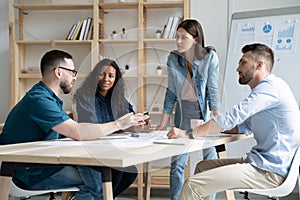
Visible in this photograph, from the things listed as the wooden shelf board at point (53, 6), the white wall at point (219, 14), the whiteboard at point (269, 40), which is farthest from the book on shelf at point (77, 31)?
the whiteboard at point (269, 40)

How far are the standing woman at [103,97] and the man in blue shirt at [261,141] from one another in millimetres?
588

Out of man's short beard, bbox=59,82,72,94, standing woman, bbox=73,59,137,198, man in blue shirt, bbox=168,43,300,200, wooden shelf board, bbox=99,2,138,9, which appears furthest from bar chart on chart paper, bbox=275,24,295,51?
man's short beard, bbox=59,82,72,94

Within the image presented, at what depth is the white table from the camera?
69.9 inches

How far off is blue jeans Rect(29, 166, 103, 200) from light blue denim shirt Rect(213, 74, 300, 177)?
2.15 feet

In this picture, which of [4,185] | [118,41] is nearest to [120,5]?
[118,41]

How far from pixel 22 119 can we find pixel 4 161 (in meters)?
0.47

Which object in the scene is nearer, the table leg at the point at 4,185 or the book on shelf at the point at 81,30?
the table leg at the point at 4,185

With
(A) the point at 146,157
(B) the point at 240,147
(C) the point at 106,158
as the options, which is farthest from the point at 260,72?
(B) the point at 240,147

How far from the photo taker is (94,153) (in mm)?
1884

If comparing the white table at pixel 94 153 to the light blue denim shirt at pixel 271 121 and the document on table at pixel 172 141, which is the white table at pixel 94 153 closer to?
the document on table at pixel 172 141

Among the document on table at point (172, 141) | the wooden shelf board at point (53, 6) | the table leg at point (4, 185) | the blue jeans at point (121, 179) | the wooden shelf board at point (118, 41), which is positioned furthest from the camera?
the wooden shelf board at point (53, 6)

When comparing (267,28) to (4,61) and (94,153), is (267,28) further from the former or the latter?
(94,153)

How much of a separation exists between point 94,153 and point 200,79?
1.43 meters

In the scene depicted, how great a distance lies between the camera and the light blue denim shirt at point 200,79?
3128 millimetres
